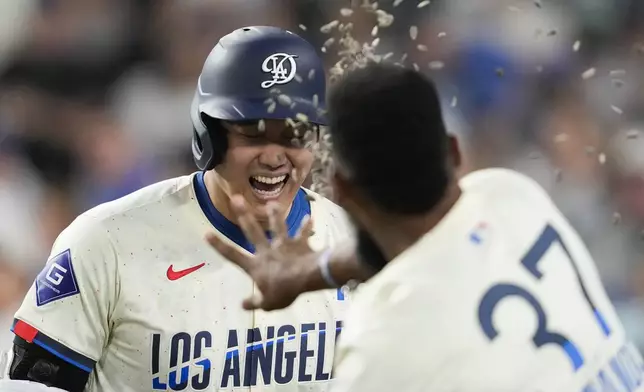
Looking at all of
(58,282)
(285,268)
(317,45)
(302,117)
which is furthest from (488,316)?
(317,45)

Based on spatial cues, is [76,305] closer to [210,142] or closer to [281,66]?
[210,142]

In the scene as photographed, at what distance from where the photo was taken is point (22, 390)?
2.80 m

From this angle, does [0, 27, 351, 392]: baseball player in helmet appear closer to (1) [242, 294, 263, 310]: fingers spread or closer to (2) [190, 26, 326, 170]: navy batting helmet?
(2) [190, 26, 326, 170]: navy batting helmet

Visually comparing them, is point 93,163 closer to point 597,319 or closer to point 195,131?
point 195,131

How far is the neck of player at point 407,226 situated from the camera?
1.92 metres

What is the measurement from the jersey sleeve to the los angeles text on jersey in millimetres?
159

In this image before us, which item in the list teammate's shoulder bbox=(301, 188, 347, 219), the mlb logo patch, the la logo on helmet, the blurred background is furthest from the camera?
the blurred background

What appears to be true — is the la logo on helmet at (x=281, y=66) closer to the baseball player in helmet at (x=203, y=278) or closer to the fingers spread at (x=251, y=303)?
the baseball player in helmet at (x=203, y=278)

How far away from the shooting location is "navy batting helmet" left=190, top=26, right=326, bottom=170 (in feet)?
9.86

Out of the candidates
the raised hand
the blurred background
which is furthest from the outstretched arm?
the blurred background

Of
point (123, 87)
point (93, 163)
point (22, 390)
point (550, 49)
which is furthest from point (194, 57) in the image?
point (22, 390)

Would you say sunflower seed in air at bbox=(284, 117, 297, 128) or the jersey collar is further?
the jersey collar

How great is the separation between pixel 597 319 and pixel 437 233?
0.30m

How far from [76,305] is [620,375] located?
1.51 meters
